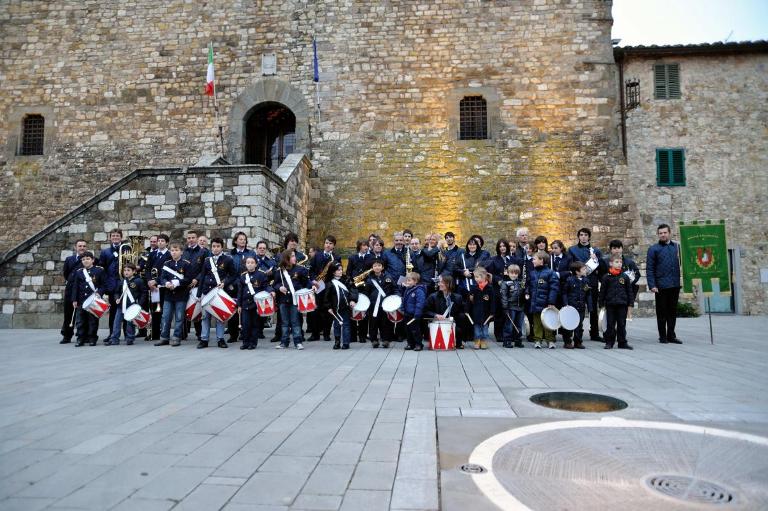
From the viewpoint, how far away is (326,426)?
3.41 m

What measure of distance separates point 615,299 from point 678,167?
10.7 m

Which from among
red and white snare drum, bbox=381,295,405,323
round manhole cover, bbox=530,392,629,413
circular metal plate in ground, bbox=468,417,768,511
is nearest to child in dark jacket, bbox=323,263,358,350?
red and white snare drum, bbox=381,295,405,323

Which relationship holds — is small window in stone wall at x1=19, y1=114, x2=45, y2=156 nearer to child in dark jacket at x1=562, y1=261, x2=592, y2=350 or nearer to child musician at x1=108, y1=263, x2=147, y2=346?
child musician at x1=108, y1=263, x2=147, y2=346

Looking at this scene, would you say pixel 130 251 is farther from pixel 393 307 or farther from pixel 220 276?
pixel 393 307

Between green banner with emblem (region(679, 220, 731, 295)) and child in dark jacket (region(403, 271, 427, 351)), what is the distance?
15.6 ft

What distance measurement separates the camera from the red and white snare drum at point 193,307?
8867mm

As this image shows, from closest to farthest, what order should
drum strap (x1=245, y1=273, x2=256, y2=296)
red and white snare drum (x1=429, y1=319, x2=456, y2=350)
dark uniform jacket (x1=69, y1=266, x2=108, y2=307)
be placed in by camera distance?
red and white snare drum (x1=429, y1=319, x2=456, y2=350) < drum strap (x1=245, y1=273, x2=256, y2=296) < dark uniform jacket (x1=69, y1=266, x2=108, y2=307)

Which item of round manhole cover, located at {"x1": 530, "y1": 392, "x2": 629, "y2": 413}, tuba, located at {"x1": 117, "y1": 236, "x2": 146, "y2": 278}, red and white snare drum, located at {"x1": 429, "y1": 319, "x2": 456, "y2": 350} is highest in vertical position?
tuba, located at {"x1": 117, "y1": 236, "x2": 146, "y2": 278}

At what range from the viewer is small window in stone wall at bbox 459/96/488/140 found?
14977 mm

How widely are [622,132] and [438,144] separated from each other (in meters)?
5.46

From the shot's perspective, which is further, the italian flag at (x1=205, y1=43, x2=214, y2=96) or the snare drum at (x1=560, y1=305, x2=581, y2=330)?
the italian flag at (x1=205, y1=43, x2=214, y2=96)

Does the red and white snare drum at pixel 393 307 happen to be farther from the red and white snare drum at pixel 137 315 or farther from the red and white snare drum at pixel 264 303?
the red and white snare drum at pixel 137 315

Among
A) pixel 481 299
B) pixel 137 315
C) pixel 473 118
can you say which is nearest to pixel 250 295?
pixel 137 315

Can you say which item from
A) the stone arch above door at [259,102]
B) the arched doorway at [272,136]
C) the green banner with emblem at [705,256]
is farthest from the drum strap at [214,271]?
the green banner with emblem at [705,256]
